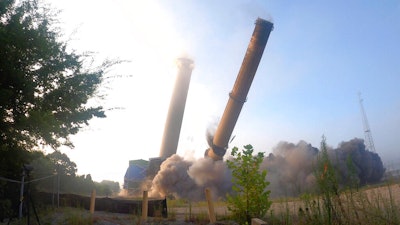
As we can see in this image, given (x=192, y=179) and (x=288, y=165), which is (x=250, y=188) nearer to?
(x=288, y=165)

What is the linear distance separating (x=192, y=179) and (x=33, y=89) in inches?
957

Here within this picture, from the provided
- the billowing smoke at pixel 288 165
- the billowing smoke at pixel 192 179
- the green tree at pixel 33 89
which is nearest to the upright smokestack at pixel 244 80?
the billowing smoke at pixel 192 179

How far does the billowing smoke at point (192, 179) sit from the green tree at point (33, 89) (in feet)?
65.0

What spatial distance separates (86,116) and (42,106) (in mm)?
1493

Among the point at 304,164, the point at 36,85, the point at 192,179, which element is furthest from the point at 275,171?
the point at 36,85

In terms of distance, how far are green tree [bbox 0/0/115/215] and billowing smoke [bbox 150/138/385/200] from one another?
1958cm

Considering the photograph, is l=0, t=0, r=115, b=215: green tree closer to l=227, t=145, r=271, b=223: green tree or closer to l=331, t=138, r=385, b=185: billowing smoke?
l=227, t=145, r=271, b=223: green tree

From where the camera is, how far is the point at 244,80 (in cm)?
2481

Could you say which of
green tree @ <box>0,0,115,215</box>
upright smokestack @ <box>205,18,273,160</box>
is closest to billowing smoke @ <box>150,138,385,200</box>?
upright smokestack @ <box>205,18,273,160</box>

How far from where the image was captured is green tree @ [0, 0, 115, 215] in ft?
29.6

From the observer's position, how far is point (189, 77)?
4206cm

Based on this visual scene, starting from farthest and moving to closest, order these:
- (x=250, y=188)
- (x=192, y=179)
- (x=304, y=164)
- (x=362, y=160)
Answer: (x=192, y=179)
(x=362, y=160)
(x=304, y=164)
(x=250, y=188)

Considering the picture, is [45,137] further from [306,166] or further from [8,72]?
[306,166]

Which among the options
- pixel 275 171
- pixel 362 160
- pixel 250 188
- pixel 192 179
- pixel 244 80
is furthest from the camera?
pixel 192 179
